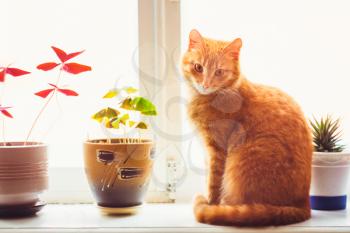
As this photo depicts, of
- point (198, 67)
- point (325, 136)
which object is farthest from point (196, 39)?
point (325, 136)

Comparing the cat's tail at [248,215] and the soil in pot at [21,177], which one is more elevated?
the soil in pot at [21,177]

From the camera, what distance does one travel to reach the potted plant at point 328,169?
4.24 ft

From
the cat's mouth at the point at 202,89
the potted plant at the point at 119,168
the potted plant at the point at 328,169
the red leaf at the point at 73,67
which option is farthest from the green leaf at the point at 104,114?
the potted plant at the point at 328,169

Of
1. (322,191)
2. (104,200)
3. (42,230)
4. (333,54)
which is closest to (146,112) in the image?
(104,200)

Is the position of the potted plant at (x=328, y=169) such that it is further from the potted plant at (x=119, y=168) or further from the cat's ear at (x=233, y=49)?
the potted plant at (x=119, y=168)

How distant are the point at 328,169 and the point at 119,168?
20.4 inches

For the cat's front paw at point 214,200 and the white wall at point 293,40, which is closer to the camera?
the cat's front paw at point 214,200

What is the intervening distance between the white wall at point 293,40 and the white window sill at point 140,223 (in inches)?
9.5

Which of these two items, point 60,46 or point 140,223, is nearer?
point 140,223

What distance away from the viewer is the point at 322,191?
4.29ft

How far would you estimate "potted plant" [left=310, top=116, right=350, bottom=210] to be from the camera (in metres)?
1.29

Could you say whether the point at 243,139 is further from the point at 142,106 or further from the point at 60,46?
the point at 60,46

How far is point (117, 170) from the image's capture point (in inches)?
47.9

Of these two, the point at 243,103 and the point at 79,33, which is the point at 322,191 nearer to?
the point at 243,103
